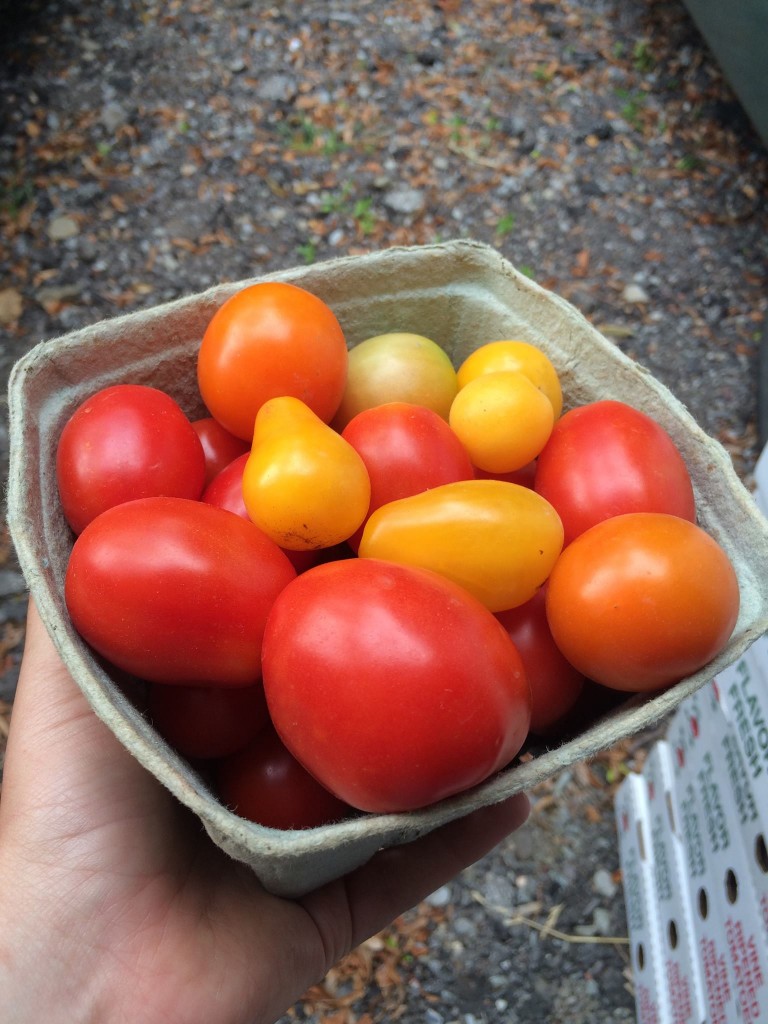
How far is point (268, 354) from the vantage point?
857mm

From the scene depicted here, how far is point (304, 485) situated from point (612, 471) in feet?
0.98

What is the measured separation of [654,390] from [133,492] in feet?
1.83

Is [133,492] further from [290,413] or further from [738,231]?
[738,231]

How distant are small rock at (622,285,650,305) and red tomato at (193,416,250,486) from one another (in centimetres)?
148

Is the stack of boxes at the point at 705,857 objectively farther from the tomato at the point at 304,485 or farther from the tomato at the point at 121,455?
the tomato at the point at 121,455

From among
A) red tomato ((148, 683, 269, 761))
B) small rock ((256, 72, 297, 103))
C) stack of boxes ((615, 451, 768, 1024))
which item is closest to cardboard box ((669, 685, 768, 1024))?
stack of boxes ((615, 451, 768, 1024))

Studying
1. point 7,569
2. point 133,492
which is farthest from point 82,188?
point 133,492

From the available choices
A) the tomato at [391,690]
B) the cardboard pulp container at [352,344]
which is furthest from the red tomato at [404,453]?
the cardboard pulp container at [352,344]

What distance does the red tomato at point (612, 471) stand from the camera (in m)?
0.81

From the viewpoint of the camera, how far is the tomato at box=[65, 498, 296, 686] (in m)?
0.69

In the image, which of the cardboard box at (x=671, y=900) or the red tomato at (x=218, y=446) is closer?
the red tomato at (x=218, y=446)

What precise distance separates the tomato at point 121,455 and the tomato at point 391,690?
220 millimetres

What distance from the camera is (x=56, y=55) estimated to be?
2.35 m

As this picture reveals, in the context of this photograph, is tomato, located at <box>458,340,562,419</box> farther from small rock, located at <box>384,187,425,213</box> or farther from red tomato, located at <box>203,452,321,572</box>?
small rock, located at <box>384,187,425,213</box>
